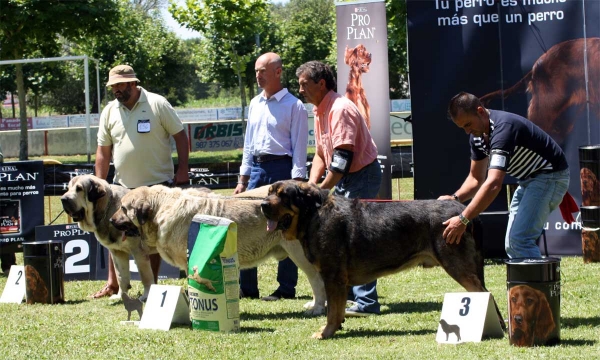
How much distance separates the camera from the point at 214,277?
6434 millimetres

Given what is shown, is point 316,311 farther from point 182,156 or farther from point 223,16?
point 223,16

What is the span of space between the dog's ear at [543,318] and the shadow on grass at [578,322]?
36.4 inches

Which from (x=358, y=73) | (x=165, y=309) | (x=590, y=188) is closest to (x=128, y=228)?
(x=165, y=309)

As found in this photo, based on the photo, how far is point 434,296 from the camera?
846 centimetres

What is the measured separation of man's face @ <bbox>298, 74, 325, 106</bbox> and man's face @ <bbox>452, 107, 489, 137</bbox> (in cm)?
141

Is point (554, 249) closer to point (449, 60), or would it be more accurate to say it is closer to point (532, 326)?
point (449, 60)

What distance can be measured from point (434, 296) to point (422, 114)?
3.05 m

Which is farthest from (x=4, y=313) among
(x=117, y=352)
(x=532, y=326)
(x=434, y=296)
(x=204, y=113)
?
(x=204, y=113)

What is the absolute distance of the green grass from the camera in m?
5.65

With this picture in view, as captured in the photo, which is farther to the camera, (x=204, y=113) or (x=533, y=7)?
(x=204, y=113)

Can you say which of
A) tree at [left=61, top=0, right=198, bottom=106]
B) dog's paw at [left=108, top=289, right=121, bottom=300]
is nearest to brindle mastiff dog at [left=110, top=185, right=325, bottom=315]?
dog's paw at [left=108, top=289, right=121, bottom=300]

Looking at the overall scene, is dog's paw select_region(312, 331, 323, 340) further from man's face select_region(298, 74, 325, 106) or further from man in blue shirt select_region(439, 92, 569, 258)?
man's face select_region(298, 74, 325, 106)

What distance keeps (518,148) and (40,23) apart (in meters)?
23.2

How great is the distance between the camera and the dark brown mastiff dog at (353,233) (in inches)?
244
